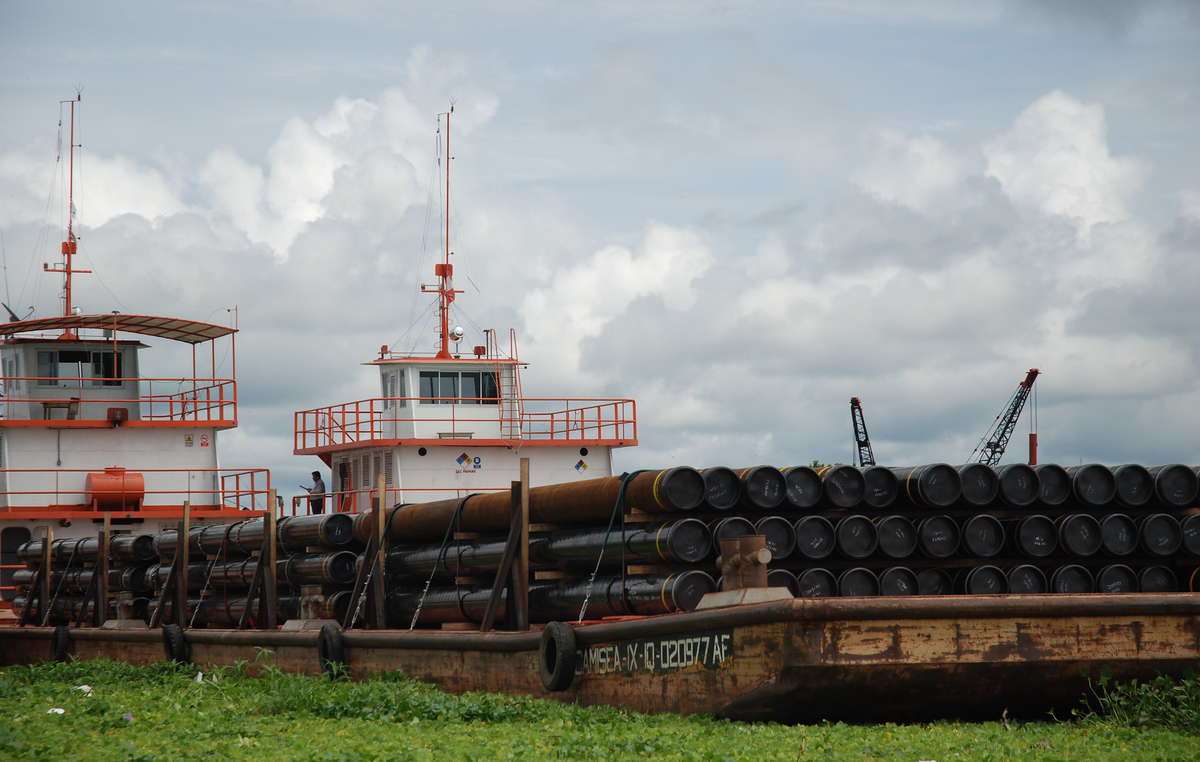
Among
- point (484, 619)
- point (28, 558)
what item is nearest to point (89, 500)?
point (28, 558)

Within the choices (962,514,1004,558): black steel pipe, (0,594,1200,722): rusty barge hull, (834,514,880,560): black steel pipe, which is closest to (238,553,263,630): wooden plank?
(0,594,1200,722): rusty barge hull

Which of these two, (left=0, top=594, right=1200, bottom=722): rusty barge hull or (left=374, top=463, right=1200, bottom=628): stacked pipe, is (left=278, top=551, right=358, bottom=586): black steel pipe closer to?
(left=374, top=463, right=1200, bottom=628): stacked pipe

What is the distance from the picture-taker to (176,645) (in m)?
22.2

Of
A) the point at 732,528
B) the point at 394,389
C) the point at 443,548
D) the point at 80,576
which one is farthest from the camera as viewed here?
the point at 394,389

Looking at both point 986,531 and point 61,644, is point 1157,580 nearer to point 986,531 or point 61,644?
point 986,531

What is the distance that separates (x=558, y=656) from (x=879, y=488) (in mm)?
3185

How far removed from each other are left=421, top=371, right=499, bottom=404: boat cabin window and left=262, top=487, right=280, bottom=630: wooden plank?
1125 cm

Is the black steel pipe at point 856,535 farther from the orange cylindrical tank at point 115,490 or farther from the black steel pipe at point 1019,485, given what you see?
the orange cylindrical tank at point 115,490

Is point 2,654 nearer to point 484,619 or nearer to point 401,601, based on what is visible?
point 401,601

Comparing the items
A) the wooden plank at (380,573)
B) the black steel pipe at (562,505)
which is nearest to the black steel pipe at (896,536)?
the black steel pipe at (562,505)

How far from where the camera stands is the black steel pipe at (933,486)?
13.3 m

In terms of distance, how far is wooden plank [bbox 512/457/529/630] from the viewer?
15.1 meters

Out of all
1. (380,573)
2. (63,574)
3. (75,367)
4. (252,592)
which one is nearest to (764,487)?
(380,573)

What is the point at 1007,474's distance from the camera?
13.6 m
